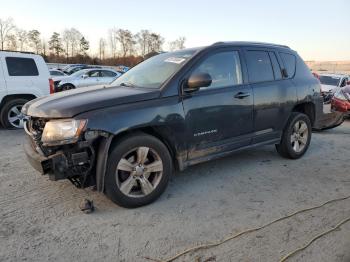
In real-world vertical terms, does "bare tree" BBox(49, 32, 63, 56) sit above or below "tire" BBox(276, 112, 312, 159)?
above

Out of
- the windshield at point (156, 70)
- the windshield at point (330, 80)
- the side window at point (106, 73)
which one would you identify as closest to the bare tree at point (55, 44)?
the side window at point (106, 73)

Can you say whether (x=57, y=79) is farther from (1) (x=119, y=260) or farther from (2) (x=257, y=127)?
(1) (x=119, y=260)

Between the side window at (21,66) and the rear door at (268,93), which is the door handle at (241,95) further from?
the side window at (21,66)

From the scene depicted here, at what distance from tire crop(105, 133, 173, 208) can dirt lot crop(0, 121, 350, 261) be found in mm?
151

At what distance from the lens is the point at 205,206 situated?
3.52 meters

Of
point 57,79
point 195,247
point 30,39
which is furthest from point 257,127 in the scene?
point 30,39

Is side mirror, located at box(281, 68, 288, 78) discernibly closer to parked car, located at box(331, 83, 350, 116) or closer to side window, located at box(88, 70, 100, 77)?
parked car, located at box(331, 83, 350, 116)

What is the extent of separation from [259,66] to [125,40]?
89.2 meters

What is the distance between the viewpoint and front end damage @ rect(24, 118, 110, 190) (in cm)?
307

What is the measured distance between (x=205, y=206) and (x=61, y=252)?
1.60 meters

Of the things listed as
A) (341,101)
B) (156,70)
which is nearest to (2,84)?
(156,70)

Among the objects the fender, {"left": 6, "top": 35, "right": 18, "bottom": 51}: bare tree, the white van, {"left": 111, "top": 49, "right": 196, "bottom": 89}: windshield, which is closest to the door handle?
{"left": 111, "top": 49, "right": 196, "bottom": 89}: windshield

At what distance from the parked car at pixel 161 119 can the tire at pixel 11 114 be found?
4572 millimetres

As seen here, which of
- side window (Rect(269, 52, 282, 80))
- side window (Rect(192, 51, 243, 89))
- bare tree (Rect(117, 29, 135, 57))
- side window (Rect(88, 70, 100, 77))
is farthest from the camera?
bare tree (Rect(117, 29, 135, 57))
